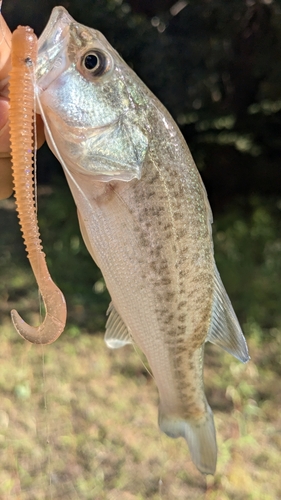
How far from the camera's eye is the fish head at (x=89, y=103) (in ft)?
2.29

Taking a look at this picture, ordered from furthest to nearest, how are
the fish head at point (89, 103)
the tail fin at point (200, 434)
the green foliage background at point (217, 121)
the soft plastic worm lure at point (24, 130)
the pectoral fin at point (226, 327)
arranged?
the green foliage background at point (217, 121)
the tail fin at point (200, 434)
the pectoral fin at point (226, 327)
the fish head at point (89, 103)
the soft plastic worm lure at point (24, 130)

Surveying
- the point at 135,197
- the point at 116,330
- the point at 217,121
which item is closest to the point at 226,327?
the point at 116,330

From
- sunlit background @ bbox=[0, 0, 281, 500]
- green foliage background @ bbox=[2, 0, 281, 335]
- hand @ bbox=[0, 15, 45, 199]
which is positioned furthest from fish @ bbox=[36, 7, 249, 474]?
green foliage background @ bbox=[2, 0, 281, 335]

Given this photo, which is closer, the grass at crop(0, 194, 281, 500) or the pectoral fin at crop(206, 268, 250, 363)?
the pectoral fin at crop(206, 268, 250, 363)

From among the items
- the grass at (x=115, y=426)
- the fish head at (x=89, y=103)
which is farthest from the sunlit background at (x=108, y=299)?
the fish head at (x=89, y=103)

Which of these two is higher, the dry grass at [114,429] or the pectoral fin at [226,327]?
the pectoral fin at [226,327]

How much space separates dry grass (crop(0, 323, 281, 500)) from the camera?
71.3 inches

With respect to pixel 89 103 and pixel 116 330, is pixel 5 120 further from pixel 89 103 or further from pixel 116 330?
pixel 116 330

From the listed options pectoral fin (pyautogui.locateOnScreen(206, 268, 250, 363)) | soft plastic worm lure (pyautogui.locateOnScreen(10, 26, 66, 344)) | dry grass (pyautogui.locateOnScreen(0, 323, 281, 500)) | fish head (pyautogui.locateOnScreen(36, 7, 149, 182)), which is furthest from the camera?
dry grass (pyautogui.locateOnScreen(0, 323, 281, 500))

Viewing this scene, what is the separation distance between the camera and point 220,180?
3.22 m

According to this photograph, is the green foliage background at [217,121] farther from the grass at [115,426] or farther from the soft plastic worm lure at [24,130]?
the soft plastic worm lure at [24,130]

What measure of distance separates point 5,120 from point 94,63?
0.22 meters

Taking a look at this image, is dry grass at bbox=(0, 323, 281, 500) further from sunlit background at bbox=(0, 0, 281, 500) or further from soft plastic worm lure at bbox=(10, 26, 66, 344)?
soft plastic worm lure at bbox=(10, 26, 66, 344)

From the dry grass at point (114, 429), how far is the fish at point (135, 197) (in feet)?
3.67
